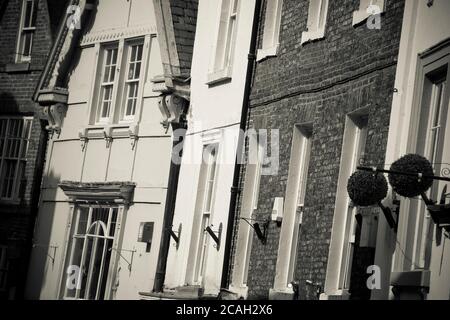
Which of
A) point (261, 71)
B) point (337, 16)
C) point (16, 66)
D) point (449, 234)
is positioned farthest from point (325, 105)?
point (16, 66)

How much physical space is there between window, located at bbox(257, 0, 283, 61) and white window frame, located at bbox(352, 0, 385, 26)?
3.48 metres

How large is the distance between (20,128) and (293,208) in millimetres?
12121

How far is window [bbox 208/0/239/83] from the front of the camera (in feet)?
74.8

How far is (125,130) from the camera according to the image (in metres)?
26.3

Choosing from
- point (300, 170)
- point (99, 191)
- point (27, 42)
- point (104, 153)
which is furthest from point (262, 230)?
point (27, 42)

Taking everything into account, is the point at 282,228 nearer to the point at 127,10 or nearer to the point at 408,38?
the point at 408,38

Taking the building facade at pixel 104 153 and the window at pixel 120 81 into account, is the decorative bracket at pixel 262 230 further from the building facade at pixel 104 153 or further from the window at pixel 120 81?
the window at pixel 120 81

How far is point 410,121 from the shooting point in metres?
15.2

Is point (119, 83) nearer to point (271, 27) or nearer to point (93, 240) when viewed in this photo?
point (93, 240)

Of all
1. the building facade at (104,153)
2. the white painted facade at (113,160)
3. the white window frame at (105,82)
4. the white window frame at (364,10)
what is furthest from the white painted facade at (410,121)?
the white window frame at (105,82)

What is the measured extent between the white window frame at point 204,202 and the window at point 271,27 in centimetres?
234

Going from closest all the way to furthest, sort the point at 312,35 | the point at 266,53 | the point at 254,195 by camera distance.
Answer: the point at 312,35
the point at 266,53
the point at 254,195
